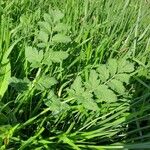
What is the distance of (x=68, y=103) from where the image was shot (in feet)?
4.02

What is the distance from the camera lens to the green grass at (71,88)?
1.11m

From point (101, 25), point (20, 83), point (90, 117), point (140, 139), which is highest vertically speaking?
point (101, 25)

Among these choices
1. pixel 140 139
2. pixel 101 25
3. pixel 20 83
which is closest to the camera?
pixel 20 83

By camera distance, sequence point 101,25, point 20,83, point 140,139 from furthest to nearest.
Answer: point 101,25 → point 140,139 → point 20,83

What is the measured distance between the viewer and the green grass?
111 cm

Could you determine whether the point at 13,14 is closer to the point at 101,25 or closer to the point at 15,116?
the point at 101,25

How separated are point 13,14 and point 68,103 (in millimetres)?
578

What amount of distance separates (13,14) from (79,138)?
72cm

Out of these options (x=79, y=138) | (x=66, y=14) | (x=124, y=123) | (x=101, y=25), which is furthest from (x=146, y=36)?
(x=79, y=138)

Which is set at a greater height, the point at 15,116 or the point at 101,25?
the point at 101,25

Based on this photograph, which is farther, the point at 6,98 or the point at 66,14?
the point at 66,14

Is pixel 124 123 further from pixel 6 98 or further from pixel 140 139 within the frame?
pixel 6 98

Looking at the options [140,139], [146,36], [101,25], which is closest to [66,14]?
[101,25]

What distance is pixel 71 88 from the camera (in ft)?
3.84
